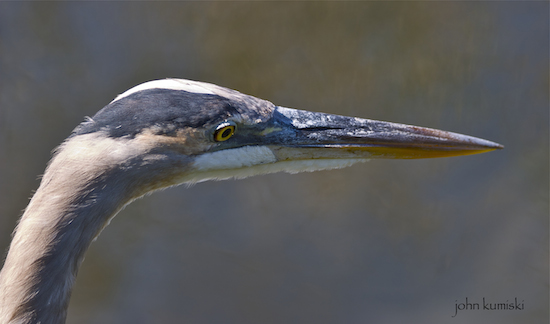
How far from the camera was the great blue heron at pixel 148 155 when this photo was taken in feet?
3.24

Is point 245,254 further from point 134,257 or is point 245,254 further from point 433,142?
point 433,142

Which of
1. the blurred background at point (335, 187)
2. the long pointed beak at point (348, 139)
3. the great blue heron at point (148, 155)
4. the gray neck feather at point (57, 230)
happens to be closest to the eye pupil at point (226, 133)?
the great blue heron at point (148, 155)

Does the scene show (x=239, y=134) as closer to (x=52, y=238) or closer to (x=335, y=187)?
(x=52, y=238)

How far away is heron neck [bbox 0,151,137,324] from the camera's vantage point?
0.98 m

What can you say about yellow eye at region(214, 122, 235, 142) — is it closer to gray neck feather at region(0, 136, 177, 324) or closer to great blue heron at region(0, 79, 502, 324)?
great blue heron at region(0, 79, 502, 324)

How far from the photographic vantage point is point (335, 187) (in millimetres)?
2859

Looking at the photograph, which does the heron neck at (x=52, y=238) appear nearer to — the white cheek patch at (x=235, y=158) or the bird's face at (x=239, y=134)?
the bird's face at (x=239, y=134)

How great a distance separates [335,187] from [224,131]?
1759 millimetres

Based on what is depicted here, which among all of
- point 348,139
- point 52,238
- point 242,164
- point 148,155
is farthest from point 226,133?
point 52,238

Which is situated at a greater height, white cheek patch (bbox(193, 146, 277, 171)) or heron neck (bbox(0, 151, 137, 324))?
white cheek patch (bbox(193, 146, 277, 171))

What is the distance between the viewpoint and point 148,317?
284cm

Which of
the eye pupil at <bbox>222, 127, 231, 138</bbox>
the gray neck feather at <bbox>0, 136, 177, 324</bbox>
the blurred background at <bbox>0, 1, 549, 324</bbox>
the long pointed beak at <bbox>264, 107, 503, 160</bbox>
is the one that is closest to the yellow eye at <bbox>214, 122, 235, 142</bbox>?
the eye pupil at <bbox>222, 127, 231, 138</bbox>

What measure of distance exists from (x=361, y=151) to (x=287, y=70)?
1525 millimetres

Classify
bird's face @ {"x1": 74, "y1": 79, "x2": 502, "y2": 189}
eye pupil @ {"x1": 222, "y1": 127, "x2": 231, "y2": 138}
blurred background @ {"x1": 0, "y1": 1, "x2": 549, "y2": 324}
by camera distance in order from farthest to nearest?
blurred background @ {"x1": 0, "y1": 1, "x2": 549, "y2": 324}
eye pupil @ {"x1": 222, "y1": 127, "x2": 231, "y2": 138}
bird's face @ {"x1": 74, "y1": 79, "x2": 502, "y2": 189}
